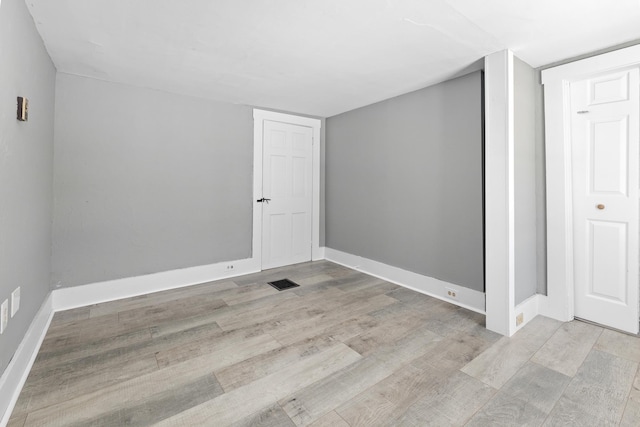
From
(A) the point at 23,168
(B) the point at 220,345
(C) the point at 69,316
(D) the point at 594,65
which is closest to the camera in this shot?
(A) the point at 23,168

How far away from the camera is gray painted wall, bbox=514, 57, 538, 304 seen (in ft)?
8.05

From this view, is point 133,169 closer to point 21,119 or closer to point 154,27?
point 21,119

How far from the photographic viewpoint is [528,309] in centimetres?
257

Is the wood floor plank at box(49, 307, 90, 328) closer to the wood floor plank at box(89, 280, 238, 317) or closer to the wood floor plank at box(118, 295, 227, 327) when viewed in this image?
the wood floor plank at box(89, 280, 238, 317)

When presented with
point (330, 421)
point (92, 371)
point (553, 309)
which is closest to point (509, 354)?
point (553, 309)

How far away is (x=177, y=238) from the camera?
3.46 metres

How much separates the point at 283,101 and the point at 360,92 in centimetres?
101

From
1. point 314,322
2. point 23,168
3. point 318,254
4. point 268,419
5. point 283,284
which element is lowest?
point 268,419

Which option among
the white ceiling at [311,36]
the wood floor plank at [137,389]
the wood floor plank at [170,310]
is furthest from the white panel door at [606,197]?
the wood floor plank at [170,310]

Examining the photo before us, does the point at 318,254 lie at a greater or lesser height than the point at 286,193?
lesser

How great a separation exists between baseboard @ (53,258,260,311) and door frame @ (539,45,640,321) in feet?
11.0

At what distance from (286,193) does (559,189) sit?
3189 millimetres

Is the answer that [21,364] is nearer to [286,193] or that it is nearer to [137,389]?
[137,389]

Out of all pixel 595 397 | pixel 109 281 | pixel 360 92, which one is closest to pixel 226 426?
pixel 595 397
